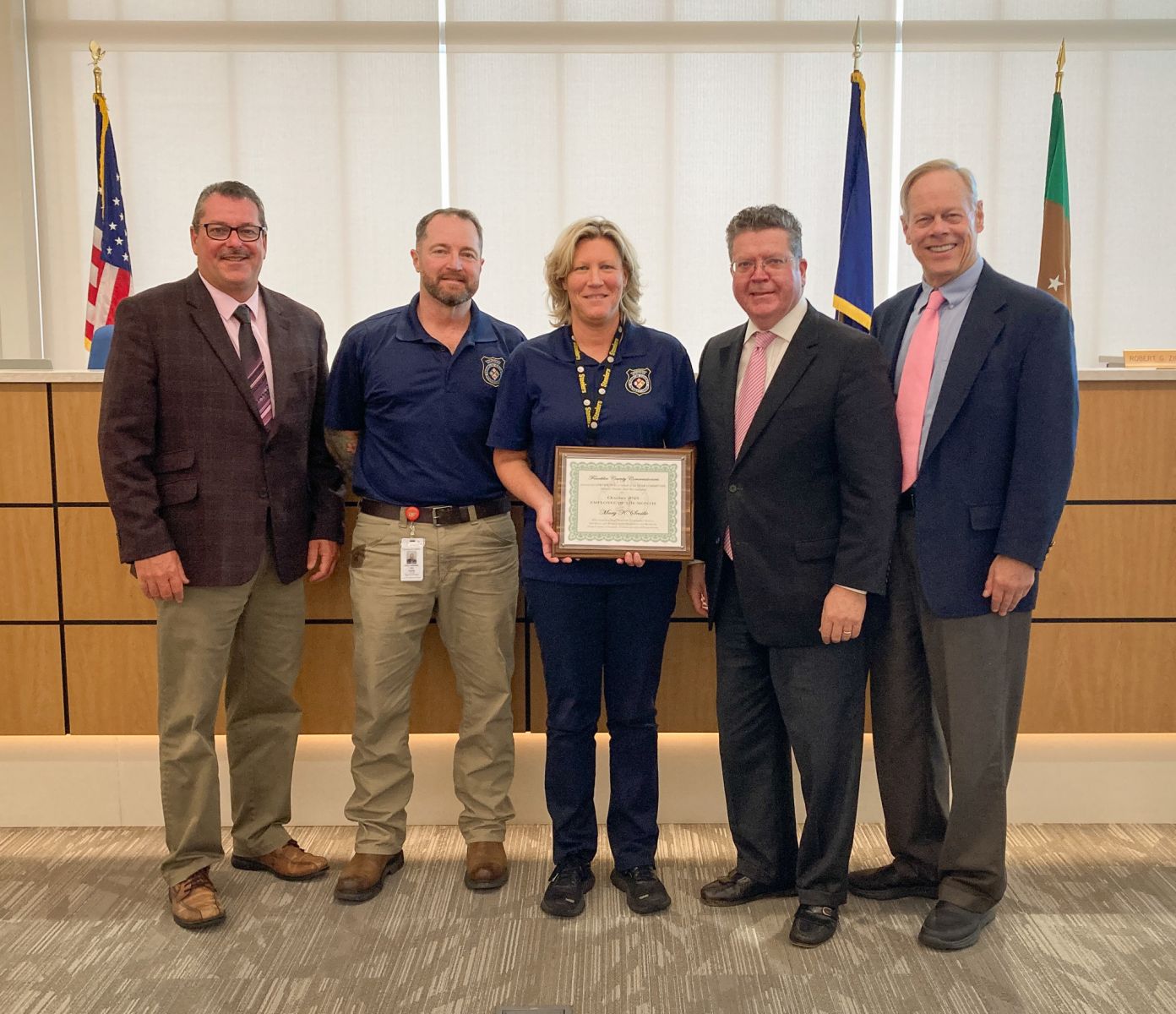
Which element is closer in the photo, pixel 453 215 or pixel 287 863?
pixel 453 215

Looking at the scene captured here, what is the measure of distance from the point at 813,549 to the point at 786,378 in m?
0.42

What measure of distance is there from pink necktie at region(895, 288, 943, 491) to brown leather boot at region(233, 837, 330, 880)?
1948 mm

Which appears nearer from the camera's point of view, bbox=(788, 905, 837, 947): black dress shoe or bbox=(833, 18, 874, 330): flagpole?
bbox=(788, 905, 837, 947): black dress shoe

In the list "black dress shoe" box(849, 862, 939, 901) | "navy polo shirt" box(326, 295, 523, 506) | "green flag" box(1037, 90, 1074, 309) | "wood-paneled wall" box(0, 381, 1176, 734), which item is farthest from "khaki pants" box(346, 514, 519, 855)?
"green flag" box(1037, 90, 1074, 309)

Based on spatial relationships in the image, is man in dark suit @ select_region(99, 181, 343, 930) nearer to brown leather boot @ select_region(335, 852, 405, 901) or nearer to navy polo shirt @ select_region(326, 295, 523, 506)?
navy polo shirt @ select_region(326, 295, 523, 506)

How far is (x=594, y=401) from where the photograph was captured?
2254mm

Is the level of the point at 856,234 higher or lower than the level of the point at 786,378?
higher

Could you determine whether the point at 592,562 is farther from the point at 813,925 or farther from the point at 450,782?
the point at 450,782

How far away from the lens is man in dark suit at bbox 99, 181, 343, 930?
228cm

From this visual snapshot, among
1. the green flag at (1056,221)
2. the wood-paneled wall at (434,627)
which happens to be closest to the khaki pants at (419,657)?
the wood-paneled wall at (434,627)

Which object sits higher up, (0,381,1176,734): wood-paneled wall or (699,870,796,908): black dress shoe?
(0,381,1176,734): wood-paneled wall

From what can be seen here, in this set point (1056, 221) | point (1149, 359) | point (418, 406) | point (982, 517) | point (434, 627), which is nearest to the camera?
point (982, 517)

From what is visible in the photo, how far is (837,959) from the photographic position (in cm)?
214

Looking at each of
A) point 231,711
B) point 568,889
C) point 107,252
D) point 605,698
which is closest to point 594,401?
point 605,698
